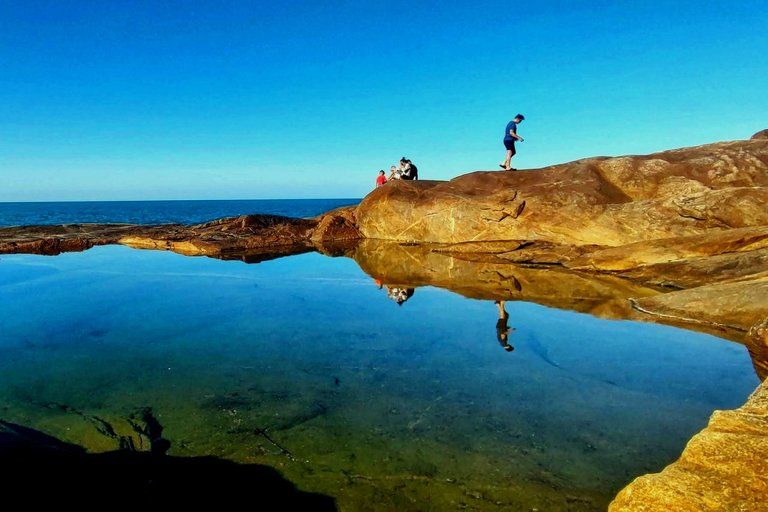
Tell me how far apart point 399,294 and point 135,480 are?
10.4m

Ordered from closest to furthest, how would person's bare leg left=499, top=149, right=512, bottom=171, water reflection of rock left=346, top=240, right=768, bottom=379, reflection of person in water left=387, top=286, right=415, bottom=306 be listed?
water reflection of rock left=346, top=240, right=768, bottom=379 → reflection of person in water left=387, top=286, right=415, bottom=306 → person's bare leg left=499, top=149, right=512, bottom=171

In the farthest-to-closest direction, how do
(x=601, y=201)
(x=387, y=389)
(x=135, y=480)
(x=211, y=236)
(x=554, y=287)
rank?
(x=211, y=236) < (x=601, y=201) < (x=554, y=287) < (x=387, y=389) < (x=135, y=480)

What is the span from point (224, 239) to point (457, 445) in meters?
23.0

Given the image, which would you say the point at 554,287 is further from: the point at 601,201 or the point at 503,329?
the point at 601,201

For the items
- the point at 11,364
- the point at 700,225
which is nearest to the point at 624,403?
the point at 11,364

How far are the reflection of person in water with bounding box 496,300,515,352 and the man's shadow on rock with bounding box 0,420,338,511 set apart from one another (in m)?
5.97

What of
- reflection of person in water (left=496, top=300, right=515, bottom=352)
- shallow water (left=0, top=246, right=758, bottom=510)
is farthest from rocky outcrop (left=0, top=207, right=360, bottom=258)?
reflection of person in water (left=496, top=300, right=515, bottom=352)

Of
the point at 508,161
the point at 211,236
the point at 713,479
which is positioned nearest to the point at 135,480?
the point at 713,479

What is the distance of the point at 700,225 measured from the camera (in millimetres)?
18422

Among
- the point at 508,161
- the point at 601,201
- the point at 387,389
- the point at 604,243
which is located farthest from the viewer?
the point at 508,161

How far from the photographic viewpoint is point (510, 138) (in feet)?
78.6

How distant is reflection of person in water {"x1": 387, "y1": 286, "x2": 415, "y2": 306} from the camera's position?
47.5 ft

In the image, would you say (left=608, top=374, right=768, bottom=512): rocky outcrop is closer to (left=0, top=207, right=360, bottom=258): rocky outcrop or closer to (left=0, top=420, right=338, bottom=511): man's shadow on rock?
(left=0, top=420, right=338, bottom=511): man's shadow on rock

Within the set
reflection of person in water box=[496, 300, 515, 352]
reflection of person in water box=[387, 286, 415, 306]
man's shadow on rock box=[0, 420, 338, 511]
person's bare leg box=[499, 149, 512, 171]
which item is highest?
person's bare leg box=[499, 149, 512, 171]
